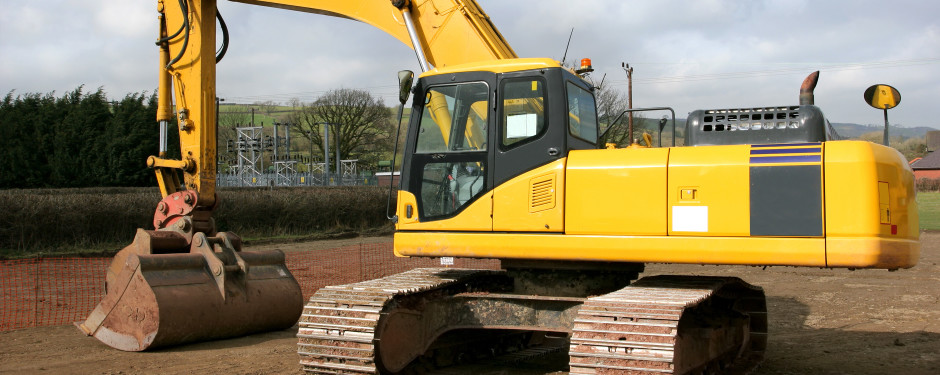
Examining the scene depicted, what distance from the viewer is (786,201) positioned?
5590mm

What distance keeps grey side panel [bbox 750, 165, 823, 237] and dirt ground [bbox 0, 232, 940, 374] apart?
265 centimetres

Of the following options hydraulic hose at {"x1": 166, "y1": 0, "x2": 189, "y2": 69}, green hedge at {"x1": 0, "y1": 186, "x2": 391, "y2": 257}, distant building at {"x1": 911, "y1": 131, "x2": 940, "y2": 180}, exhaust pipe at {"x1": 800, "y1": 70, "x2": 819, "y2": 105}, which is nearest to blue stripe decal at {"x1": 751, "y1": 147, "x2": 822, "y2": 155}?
exhaust pipe at {"x1": 800, "y1": 70, "x2": 819, "y2": 105}

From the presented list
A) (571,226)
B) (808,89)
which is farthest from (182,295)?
(808,89)

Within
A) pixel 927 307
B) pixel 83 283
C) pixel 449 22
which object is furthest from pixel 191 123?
pixel 927 307

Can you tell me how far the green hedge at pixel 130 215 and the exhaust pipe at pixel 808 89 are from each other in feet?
36.4

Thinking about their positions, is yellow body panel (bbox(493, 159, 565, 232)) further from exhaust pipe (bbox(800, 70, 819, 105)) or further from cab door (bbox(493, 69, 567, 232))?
exhaust pipe (bbox(800, 70, 819, 105))

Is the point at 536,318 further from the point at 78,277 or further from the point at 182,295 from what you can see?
the point at 78,277

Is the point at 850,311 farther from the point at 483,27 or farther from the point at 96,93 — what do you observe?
the point at 96,93

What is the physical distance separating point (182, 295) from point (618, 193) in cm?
456

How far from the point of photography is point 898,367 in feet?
25.8

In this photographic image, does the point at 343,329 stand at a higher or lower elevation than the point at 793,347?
higher

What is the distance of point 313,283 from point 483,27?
8664 millimetres

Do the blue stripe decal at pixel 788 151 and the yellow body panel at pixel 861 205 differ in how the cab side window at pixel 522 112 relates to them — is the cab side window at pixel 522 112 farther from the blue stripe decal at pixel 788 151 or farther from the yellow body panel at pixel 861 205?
the yellow body panel at pixel 861 205

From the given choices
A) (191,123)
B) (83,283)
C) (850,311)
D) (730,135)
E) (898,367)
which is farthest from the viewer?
(83,283)
